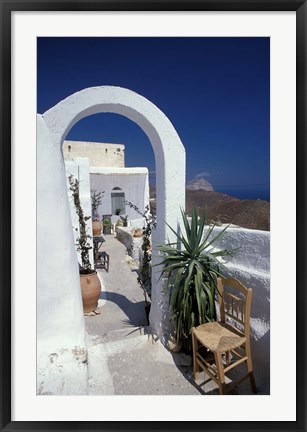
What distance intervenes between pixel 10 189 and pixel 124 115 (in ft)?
5.90

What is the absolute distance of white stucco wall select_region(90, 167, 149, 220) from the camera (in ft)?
42.6

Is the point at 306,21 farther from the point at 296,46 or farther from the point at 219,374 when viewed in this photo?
the point at 219,374

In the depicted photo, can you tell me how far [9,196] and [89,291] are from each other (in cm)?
290

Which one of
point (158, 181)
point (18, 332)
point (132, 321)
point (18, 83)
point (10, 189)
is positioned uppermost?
point (18, 83)

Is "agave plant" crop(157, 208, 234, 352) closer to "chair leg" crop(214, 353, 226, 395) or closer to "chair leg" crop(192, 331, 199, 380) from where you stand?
"chair leg" crop(192, 331, 199, 380)

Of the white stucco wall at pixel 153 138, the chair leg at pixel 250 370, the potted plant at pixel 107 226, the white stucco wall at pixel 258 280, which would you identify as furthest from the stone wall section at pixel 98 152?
the chair leg at pixel 250 370

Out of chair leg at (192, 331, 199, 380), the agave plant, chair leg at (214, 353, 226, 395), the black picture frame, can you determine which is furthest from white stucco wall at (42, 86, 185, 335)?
chair leg at (214, 353, 226, 395)

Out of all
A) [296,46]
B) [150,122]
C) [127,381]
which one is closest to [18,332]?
[127,381]

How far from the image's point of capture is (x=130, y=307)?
435 centimetres

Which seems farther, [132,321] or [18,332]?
[132,321]

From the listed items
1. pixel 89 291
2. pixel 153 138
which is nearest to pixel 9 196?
pixel 153 138

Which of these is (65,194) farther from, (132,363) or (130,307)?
(130,307)

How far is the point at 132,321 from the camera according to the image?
3.81 m

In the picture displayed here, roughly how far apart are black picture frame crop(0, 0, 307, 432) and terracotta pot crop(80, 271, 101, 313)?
8.36ft
